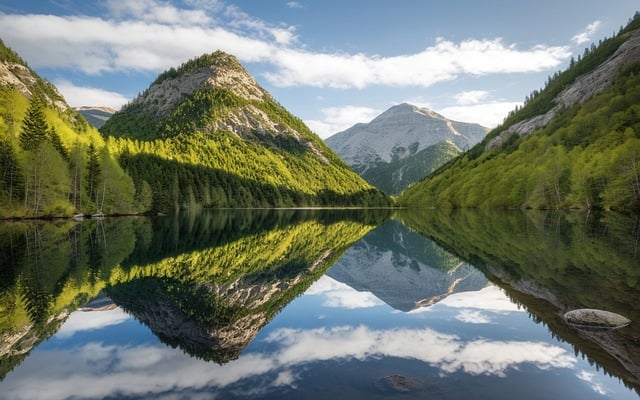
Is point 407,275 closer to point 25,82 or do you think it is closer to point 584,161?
point 584,161

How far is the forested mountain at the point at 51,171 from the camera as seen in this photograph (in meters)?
67.1

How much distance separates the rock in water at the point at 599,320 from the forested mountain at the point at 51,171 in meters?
78.9

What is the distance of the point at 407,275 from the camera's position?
26.4 metres

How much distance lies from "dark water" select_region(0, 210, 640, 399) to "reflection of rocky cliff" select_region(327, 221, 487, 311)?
0.18 m

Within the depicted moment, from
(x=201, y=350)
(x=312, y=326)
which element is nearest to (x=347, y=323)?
(x=312, y=326)

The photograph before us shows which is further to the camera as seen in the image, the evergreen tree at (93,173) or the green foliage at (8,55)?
the green foliage at (8,55)

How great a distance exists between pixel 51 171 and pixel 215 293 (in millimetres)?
68535

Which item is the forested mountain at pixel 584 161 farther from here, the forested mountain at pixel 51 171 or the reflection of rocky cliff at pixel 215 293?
the forested mountain at pixel 51 171

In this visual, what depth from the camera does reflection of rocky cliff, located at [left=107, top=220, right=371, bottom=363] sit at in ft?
42.9

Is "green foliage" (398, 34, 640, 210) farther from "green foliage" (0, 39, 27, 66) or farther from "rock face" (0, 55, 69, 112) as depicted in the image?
"green foliage" (0, 39, 27, 66)

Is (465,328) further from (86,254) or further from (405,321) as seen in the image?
(86,254)

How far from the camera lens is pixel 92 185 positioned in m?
86.6

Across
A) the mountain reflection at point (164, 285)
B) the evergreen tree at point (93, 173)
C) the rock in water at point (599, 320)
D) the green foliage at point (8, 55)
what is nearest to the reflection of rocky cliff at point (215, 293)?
the mountain reflection at point (164, 285)

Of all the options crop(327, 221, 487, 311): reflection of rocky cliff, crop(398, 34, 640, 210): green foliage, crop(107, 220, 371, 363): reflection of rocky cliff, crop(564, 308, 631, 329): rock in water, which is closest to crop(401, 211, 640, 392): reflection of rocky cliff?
crop(564, 308, 631, 329): rock in water
